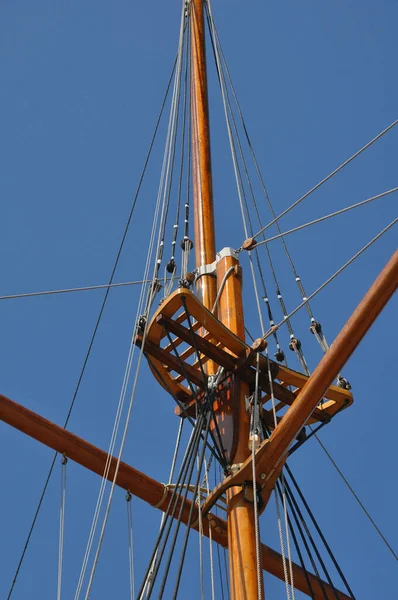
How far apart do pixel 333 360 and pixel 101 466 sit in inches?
146

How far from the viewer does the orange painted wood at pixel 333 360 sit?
8.34 meters

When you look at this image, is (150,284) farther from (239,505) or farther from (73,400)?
(239,505)

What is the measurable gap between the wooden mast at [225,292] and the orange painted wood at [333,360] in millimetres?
554

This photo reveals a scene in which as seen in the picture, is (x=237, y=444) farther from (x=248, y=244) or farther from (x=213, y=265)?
(x=248, y=244)

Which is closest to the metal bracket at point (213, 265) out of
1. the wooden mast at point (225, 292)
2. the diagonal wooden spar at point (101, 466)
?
the wooden mast at point (225, 292)

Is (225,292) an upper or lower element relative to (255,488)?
upper

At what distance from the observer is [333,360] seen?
8.64 metres

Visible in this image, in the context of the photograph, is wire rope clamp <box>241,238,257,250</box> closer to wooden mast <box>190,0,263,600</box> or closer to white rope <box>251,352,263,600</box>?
wooden mast <box>190,0,263,600</box>

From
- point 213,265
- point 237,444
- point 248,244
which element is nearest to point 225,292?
point 213,265

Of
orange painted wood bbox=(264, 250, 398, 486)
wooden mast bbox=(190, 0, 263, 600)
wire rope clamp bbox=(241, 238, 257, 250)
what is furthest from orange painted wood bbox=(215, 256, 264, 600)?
orange painted wood bbox=(264, 250, 398, 486)

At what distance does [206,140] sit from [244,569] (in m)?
7.13

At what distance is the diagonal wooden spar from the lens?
10578 millimetres

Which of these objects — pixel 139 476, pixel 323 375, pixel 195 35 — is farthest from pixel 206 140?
pixel 323 375

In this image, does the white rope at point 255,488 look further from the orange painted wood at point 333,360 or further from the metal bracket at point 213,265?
the metal bracket at point 213,265
